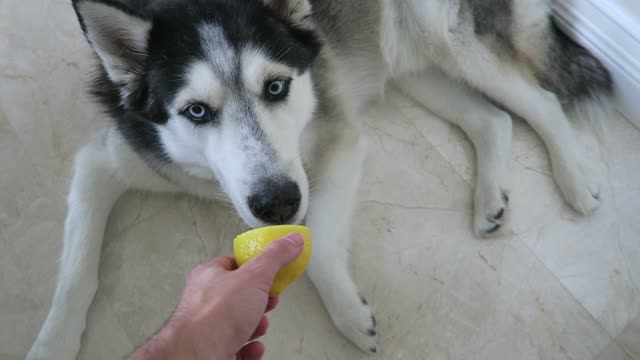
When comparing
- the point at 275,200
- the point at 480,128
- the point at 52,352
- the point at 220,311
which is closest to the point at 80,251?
the point at 52,352

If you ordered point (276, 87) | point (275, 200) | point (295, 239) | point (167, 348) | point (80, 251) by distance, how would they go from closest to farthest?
point (167, 348) < point (295, 239) < point (275, 200) < point (276, 87) < point (80, 251)

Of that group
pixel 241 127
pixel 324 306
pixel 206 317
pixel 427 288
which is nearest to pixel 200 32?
pixel 241 127

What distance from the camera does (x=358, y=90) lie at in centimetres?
253

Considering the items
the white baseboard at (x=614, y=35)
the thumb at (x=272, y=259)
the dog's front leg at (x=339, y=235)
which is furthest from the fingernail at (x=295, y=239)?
the white baseboard at (x=614, y=35)

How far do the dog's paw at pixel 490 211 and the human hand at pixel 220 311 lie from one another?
1154 mm

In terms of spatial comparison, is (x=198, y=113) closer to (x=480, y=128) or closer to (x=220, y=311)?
(x=220, y=311)

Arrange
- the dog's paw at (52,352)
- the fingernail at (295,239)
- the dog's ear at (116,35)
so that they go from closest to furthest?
the fingernail at (295,239)
the dog's ear at (116,35)
the dog's paw at (52,352)

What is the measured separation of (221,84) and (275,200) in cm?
40

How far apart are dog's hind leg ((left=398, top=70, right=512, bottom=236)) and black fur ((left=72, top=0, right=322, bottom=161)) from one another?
864 millimetres

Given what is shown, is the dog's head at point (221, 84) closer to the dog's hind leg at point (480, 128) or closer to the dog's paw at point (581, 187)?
the dog's hind leg at point (480, 128)

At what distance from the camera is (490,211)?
2330mm

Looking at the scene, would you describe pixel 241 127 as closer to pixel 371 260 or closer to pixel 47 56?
pixel 371 260

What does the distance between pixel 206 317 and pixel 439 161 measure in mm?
1482

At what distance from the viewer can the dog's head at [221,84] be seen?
169 centimetres
